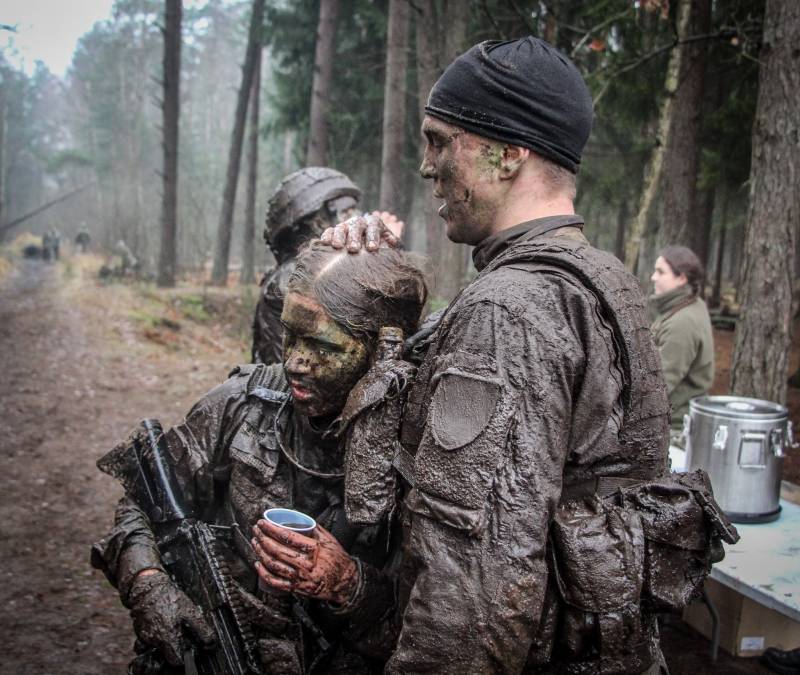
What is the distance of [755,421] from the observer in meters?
3.49

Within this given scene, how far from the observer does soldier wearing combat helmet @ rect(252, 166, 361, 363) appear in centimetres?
448

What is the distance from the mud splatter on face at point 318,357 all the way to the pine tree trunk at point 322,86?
11.4 metres

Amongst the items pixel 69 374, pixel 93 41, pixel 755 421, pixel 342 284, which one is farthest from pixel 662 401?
pixel 93 41

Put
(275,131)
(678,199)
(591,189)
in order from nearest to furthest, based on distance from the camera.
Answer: (678,199), (591,189), (275,131)

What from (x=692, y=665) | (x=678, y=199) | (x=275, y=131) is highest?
(x=275, y=131)

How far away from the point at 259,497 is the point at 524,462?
4.52ft

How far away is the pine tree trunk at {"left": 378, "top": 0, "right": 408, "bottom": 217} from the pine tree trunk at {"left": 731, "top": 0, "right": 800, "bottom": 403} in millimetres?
5889

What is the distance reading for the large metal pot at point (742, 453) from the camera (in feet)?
11.5

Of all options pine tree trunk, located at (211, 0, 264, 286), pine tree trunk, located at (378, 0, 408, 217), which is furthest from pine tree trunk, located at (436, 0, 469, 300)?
pine tree trunk, located at (211, 0, 264, 286)

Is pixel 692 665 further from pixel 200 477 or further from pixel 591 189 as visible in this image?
pixel 591 189

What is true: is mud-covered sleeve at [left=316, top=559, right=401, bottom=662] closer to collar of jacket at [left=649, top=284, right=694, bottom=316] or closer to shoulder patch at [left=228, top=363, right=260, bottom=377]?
shoulder patch at [left=228, top=363, right=260, bottom=377]

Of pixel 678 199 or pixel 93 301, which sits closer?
pixel 678 199

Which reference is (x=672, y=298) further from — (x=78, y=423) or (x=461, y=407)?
(x=78, y=423)

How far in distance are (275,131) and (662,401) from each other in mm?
19803
